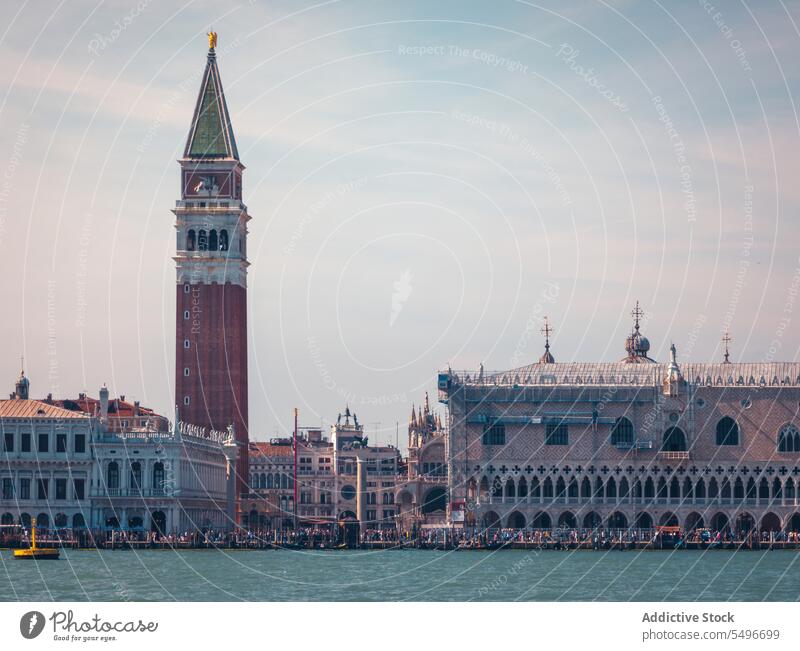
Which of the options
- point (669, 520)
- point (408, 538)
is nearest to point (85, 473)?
point (408, 538)

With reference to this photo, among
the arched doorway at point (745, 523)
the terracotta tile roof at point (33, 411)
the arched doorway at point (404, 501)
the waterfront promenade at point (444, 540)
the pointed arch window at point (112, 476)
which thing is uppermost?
the terracotta tile roof at point (33, 411)

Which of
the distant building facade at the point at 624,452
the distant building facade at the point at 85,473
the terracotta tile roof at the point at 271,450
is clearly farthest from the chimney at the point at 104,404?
the terracotta tile roof at the point at 271,450

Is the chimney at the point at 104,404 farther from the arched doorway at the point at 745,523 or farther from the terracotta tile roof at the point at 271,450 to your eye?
the terracotta tile roof at the point at 271,450

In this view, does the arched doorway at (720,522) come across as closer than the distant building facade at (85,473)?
No

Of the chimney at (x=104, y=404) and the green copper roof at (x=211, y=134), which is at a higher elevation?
the green copper roof at (x=211, y=134)

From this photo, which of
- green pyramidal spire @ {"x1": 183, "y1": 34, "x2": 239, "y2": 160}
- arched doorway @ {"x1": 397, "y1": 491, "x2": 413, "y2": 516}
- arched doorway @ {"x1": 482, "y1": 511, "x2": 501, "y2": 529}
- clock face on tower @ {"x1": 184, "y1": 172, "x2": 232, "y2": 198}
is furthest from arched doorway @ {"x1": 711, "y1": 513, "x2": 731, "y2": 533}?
green pyramidal spire @ {"x1": 183, "y1": 34, "x2": 239, "y2": 160}

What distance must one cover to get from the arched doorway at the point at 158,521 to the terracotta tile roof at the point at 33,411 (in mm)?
7642

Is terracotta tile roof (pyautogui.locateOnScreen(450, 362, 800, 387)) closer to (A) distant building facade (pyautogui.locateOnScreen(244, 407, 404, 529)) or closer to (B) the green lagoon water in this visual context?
(B) the green lagoon water

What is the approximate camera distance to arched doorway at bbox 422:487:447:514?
135 meters

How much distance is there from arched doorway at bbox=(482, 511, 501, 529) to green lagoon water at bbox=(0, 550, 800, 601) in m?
12.8

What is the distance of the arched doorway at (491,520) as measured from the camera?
117250 millimetres

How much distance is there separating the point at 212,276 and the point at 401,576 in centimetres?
6209

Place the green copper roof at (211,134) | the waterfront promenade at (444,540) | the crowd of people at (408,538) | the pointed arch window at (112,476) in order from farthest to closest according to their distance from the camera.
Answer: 1. the green copper roof at (211,134)
2. the pointed arch window at (112,476)
3. the crowd of people at (408,538)
4. the waterfront promenade at (444,540)
